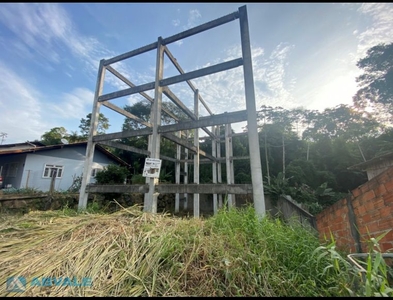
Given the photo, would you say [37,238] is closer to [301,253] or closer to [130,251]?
[130,251]

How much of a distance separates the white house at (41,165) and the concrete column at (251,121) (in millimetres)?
10913

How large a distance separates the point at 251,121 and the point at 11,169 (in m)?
14.0

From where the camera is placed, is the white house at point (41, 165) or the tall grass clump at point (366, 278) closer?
the tall grass clump at point (366, 278)

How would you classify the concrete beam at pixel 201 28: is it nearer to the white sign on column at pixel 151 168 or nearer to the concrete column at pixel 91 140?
the concrete column at pixel 91 140

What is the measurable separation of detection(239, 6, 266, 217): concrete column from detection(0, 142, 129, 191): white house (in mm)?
10913

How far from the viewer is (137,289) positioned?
4.61 feet

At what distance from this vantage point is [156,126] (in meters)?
5.43

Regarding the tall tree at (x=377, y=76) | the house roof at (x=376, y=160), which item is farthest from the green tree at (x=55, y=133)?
the tall tree at (x=377, y=76)

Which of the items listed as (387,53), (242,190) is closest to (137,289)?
(242,190)

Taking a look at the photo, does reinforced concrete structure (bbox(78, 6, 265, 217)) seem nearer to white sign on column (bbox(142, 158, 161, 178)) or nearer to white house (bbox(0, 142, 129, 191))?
white sign on column (bbox(142, 158, 161, 178))

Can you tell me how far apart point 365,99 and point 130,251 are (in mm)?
19981

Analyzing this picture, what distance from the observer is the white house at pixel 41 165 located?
30.8 feet

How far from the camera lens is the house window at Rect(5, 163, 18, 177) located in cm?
990

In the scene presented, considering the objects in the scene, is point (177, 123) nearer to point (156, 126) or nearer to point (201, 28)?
point (156, 126)
